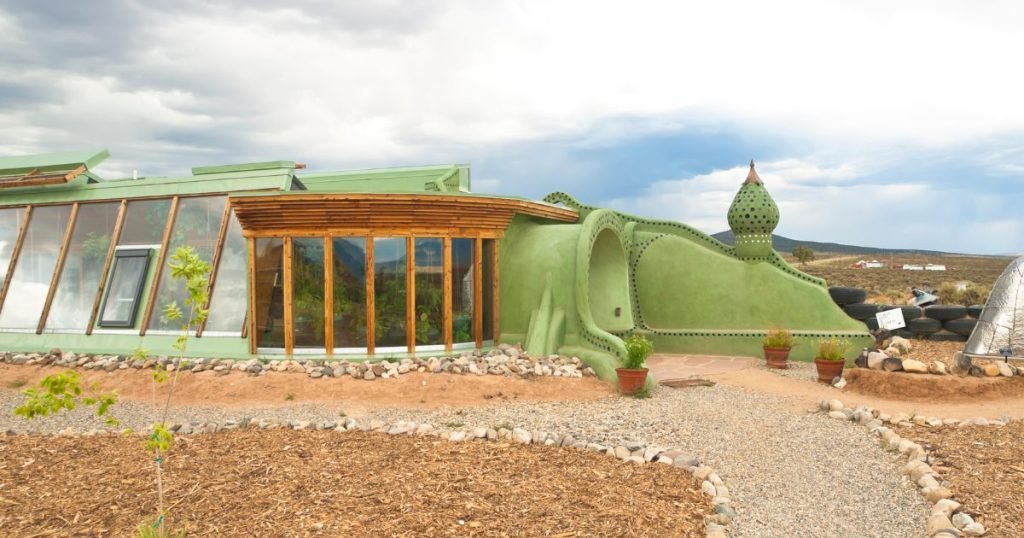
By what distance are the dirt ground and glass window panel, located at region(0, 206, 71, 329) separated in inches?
185

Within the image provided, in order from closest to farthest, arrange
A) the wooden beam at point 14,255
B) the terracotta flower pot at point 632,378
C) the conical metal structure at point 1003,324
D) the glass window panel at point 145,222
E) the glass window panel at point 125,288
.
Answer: the terracotta flower pot at point 632,378 → the conical metal structure at point 1003,324 → the glass window panel at point 125,288 → the glass window panel at point 145,222 → the wooden beam at point 14,255

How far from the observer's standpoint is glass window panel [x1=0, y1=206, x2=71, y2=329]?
13688mm

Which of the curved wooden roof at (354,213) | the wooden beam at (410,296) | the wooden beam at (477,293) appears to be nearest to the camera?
the curved wooden roof at (354,213)

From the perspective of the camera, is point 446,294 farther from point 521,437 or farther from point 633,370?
point 521,437

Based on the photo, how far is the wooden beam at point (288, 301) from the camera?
35.9 feet

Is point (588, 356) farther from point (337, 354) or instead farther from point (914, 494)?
point (914, 494)

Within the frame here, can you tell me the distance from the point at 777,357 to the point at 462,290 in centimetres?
580

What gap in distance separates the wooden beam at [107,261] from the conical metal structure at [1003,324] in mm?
14555

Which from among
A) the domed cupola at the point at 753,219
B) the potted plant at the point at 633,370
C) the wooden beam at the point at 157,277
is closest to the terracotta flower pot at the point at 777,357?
the domed cupola at the point at 753,219

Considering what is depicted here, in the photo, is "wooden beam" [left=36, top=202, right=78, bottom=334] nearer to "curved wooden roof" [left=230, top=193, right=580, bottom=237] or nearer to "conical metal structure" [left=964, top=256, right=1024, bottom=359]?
"curved wooden roof" [left=230, top=193, right=580, bottom=237]

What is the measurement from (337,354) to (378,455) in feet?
15.0

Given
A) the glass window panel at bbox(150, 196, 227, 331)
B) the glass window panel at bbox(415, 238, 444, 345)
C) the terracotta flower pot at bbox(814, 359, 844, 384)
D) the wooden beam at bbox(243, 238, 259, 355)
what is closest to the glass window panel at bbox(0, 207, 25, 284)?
the glass window panel at bbox(150, 196, 227, 331)

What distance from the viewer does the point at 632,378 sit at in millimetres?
9922

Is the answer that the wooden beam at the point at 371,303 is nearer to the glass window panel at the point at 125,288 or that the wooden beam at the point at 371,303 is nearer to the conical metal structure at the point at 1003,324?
the glass window panel at the point at 125,288
